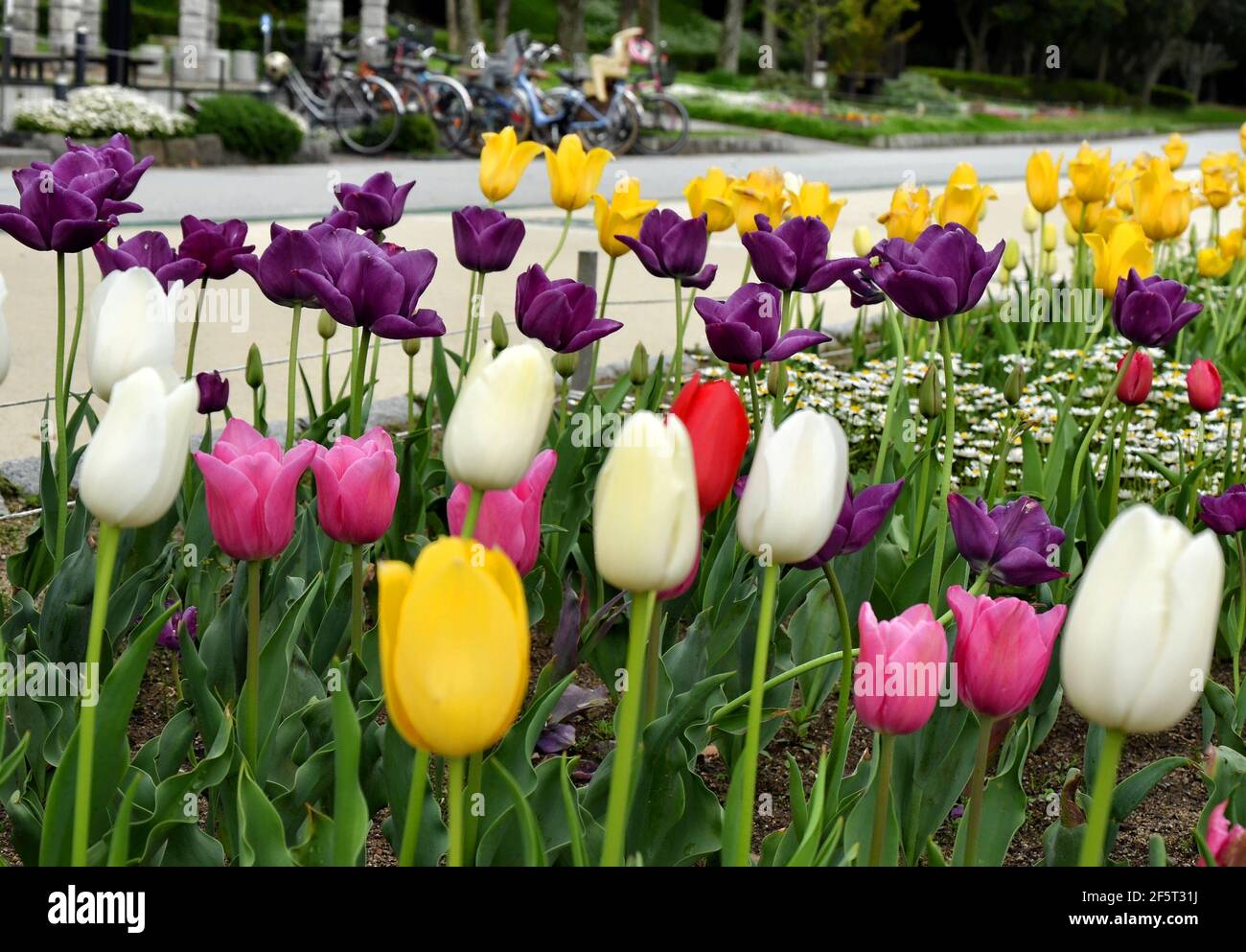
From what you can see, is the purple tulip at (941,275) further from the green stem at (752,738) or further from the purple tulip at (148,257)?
the purple tulip at (148,257)

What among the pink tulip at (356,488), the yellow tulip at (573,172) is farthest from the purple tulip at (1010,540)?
the yellow tulip at (573,172)

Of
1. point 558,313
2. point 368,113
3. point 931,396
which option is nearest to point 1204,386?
point 931,396

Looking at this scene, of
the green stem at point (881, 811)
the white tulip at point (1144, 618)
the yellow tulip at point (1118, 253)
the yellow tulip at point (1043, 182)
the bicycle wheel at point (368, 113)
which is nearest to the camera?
the white tulip at point (1144, 618)

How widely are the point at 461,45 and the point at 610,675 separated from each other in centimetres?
2775

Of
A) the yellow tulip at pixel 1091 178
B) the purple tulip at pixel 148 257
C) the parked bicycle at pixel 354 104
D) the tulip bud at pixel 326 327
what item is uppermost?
the parked bicycle at pixel 354 104

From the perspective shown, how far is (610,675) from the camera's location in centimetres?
246

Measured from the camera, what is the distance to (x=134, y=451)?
1.29 meters

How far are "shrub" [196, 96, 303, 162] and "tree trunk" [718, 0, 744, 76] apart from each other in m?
19.3

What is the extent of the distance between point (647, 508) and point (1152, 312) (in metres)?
1.67

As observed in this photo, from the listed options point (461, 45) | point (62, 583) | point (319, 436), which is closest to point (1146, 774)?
point (62, 583)

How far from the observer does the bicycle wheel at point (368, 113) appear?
50.3ft

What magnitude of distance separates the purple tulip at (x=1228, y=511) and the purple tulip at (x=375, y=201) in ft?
4.89

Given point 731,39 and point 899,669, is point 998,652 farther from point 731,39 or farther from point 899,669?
point 731,39
